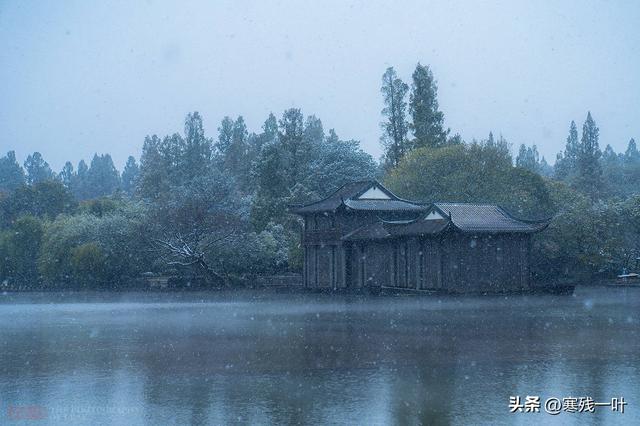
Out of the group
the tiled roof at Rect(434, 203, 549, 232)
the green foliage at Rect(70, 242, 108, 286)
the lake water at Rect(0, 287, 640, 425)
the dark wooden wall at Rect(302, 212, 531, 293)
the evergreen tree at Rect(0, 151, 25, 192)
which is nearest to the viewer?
the lake water at Rect(0, 287, 640, 425)

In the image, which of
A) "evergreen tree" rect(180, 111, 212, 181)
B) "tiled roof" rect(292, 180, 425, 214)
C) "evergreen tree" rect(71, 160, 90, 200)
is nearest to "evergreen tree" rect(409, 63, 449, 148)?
"tiled roof" rect(292, 180, 425, 214)

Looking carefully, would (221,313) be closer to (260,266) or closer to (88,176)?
(260,266)

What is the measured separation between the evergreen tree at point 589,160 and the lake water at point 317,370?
67264 mm

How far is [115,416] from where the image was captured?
9633 mm

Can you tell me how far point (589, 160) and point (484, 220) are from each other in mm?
48990

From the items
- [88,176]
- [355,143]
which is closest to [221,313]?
[355,143]

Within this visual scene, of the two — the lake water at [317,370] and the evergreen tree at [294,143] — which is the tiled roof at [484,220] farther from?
the evergreen tree at [294,143]

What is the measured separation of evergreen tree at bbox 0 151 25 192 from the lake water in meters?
140

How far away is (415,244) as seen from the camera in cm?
4694

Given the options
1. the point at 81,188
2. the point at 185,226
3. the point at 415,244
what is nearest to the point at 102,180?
the point at 81,188

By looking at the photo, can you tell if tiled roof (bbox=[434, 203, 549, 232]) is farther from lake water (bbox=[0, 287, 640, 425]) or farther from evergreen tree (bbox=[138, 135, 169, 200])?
evergreen tree (bbox=[138, 135, 169, 200])

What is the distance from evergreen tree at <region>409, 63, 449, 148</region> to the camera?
66.9 metres

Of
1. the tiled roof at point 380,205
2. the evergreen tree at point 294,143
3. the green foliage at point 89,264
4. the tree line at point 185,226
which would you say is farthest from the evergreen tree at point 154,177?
the tiled roof at point 380,205

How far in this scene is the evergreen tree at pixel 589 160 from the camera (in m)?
88.4
